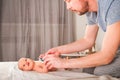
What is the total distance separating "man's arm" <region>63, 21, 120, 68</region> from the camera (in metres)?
1.17

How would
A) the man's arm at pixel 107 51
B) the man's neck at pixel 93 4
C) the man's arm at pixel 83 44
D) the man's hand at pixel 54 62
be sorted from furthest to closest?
the man's arm at pixel 83 44 → the man's neck at pixel 93 4 → the man's hand at pixel 54 62 → the man's arm at pixel 107 51

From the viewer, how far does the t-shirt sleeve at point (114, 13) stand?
3.85 ft

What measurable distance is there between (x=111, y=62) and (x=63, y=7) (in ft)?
8.67

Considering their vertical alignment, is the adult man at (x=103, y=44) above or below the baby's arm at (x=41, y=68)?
above

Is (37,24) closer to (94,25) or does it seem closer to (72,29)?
(72,29)

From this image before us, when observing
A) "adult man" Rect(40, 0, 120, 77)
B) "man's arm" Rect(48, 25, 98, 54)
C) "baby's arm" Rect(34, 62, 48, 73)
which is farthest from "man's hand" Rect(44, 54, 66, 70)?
"man's arm" Rect(48, 25, 98, 54)

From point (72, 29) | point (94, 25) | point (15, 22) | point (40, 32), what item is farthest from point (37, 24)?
point (94, 25)

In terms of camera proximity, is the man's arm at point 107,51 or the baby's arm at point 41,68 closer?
the man's arm at point 107,51

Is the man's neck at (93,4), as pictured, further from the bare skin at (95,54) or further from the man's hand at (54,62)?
the man's hand at (54,62)

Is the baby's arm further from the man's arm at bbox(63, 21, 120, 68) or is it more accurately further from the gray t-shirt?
the gray t-shirt

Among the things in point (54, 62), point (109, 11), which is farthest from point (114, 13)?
point (54, 62)

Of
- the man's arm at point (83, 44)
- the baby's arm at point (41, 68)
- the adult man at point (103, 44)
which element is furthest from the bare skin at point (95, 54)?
the man's arm at point (83, 44)

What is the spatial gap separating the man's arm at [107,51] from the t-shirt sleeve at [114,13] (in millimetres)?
26

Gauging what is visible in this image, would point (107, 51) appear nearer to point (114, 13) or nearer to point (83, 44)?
point (114, 13)
